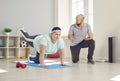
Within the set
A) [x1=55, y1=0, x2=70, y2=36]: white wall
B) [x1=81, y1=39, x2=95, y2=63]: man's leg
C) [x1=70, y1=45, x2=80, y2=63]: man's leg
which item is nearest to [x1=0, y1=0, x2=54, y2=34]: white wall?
[x1=55, y1=0, x2=70, y2=36]: white wall

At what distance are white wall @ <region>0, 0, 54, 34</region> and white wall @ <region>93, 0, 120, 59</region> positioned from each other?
2081 mm

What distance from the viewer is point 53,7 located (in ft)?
24.2

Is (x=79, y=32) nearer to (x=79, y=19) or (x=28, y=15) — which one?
(x=79, y=19)

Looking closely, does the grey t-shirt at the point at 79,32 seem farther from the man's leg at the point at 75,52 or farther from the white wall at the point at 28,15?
the white wall at the point at 28,15

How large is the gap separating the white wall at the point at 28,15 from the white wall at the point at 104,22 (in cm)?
208

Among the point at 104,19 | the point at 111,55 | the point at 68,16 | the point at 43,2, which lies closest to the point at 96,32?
the point at 104,19

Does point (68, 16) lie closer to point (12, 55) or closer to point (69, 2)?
point (69, 2)

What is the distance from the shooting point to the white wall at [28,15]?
670 cm

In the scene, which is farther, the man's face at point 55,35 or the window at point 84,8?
the window at point 84,8

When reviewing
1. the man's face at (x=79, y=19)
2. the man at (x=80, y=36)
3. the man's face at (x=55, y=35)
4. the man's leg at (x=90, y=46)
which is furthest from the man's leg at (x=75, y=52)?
the man's face at (x=55, y=35)

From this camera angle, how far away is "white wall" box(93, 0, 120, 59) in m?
4.98

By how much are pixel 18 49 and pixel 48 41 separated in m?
2.97

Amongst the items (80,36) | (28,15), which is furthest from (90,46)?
(28,15)

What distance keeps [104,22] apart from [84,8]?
4.14ft
